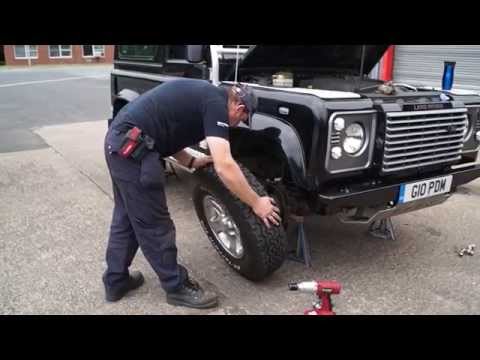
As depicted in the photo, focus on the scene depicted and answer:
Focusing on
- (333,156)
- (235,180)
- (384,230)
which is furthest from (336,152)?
(384,230)

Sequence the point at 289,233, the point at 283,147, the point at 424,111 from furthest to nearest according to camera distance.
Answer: the point at 289,233 → the point at 424,111 → the point at 283,147

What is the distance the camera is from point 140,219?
2613 mm

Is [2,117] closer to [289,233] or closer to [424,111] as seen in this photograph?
[289,233]

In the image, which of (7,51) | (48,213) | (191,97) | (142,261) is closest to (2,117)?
(48,213)

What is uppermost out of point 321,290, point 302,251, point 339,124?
point 339,124

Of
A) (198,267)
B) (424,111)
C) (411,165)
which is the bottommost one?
(198,267)

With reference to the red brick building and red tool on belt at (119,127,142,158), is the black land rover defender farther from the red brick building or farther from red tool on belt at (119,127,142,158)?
the red brick building

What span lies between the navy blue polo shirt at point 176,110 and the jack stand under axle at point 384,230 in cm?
198

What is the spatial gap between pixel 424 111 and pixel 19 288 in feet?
9.48

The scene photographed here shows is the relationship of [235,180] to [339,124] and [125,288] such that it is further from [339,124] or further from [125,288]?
[125,288]

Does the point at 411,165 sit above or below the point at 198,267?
above

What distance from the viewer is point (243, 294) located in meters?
2.89

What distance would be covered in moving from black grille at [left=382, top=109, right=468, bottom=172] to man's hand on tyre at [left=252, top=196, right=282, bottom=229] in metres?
0.76

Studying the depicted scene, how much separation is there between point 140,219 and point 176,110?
0.67 meters
